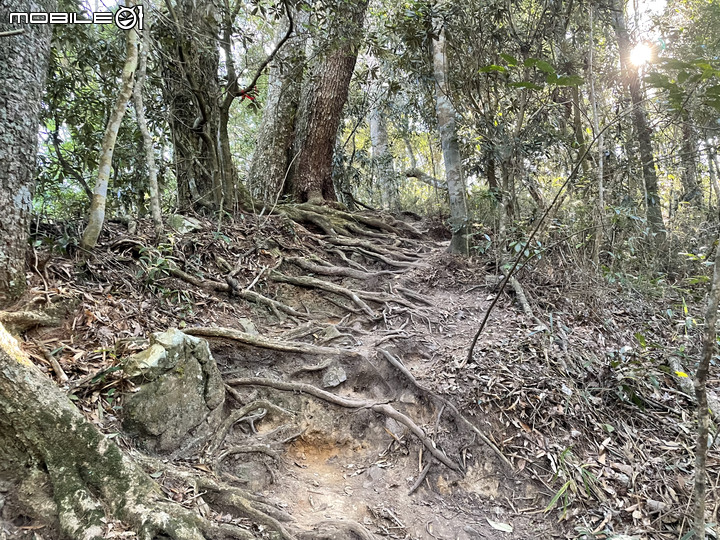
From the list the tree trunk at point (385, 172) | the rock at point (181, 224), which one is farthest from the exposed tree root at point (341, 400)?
the tree trunk at point (385, 172)

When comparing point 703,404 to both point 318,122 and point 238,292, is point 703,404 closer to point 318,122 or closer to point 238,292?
point 238,292

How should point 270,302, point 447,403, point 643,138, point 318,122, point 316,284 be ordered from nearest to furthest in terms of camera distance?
point 447,403 < point 270,302 < point 316,284 < point 643,138 < point 318,122

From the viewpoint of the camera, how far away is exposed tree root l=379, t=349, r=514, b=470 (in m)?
3.30

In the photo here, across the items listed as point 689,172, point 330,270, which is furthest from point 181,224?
point 689,172

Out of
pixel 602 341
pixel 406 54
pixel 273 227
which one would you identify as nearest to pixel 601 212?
pixel 602 341

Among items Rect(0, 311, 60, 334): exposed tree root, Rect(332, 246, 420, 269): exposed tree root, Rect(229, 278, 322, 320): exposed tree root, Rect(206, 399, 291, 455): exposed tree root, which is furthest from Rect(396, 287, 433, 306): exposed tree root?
Rect(0, 311, 60, 334): exposed tree root

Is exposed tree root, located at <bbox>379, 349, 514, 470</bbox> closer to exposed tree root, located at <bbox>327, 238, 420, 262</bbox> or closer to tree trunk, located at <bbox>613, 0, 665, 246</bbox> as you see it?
exposed tree root, located at <bbox>327, 238, 420, 262</bbox>

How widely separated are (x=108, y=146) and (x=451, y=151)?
441 centimetres

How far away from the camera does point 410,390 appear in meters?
3.97

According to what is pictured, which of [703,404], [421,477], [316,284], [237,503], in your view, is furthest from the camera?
[316,284]

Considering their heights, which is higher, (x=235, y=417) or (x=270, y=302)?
(x=270, y=302)

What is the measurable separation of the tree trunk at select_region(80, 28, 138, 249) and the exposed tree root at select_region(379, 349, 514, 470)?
3.09m

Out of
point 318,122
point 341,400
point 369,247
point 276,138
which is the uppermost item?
point 318,122

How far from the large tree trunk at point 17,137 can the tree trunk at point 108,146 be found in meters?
0.53
